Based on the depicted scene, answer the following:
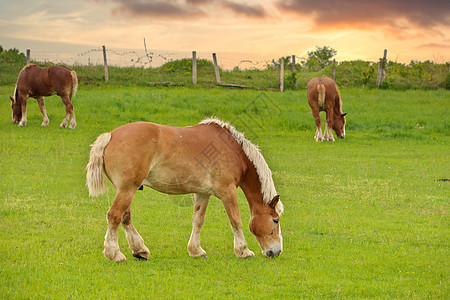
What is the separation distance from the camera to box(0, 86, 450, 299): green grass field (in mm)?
5285

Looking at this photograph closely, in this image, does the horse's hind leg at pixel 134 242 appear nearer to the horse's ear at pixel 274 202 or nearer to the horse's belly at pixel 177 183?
the horse's belly at pixel 177 183

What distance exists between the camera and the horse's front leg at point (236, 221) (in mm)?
6148

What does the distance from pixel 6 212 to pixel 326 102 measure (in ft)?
43.9

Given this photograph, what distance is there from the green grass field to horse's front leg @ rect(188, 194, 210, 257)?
0.14 meters

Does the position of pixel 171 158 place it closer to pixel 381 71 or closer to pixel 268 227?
pixel 268 227

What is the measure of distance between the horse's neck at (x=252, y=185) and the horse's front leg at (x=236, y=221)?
30 cm

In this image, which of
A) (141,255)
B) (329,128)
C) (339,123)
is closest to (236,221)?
(141,255)

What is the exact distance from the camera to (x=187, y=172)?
6039mm

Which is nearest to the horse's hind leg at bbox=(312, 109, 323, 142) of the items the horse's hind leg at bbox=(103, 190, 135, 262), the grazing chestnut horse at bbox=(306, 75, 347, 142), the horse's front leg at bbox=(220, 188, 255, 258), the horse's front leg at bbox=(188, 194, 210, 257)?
the grazing chestnut horse at bbox=(306, 75, 347, 142)

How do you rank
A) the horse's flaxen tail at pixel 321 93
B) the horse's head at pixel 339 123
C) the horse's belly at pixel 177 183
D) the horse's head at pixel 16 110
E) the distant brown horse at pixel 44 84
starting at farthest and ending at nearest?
the horse's head at pixel 339 123 < the horse's head at pixel 16 110 < the distant brown horse at pixel 44 84 < the horse's flaxen tail at pixel 321 93 < the horse's belly at pixel 177 183

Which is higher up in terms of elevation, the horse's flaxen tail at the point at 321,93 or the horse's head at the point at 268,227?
the horse's flaxen tail at the point at 321,93

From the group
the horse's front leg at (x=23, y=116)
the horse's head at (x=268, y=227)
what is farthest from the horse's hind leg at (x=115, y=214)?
the horse's front leg at (x=23, y=116)

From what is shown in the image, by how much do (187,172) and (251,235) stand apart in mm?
2080

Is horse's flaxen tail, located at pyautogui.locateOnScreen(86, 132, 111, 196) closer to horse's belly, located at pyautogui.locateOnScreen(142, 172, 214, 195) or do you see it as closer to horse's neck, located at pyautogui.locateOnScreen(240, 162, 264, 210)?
horse's belly, located at pyautogui.locateOnScreen(142, 172, 214, 195)
